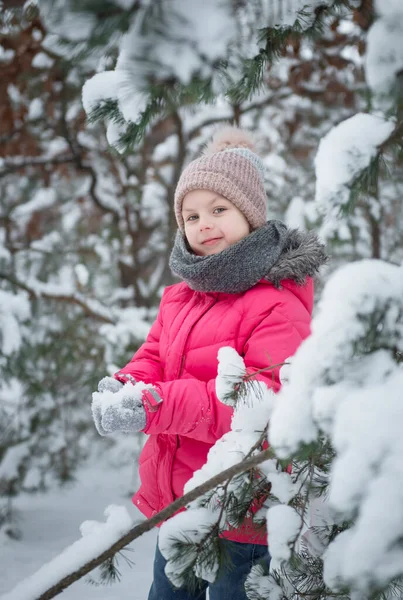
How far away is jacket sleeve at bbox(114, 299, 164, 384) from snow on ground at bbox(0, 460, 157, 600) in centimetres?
94

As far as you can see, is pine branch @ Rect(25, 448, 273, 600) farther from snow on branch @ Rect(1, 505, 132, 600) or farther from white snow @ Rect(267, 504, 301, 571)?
white snow @ Rect(267, 504, 301, 571)

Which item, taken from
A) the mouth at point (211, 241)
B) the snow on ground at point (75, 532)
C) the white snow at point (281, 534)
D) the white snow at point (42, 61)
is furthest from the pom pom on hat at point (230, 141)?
the white snow at point (42, 61)

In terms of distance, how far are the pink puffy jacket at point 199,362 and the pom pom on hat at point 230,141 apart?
606mm

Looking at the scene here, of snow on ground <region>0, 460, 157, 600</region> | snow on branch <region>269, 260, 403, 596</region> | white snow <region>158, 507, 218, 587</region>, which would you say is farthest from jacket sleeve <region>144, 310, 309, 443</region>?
snow on ground <region>0, 460, 157, 600</region>

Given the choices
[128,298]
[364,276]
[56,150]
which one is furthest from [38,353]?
[364,276]

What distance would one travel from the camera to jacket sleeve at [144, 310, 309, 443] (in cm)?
143

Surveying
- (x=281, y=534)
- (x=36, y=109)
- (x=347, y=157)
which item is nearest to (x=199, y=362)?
(x=281, y=534)

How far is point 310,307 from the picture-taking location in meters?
1.73

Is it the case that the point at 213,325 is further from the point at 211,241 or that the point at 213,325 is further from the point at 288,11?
the point at 288,11

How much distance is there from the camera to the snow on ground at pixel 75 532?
8.02 ft

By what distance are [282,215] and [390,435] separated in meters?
4.95

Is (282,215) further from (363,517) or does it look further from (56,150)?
(363,517)

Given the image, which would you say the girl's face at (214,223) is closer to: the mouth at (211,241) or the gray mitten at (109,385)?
the mouth at (211,241)

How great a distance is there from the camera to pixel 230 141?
205cm
